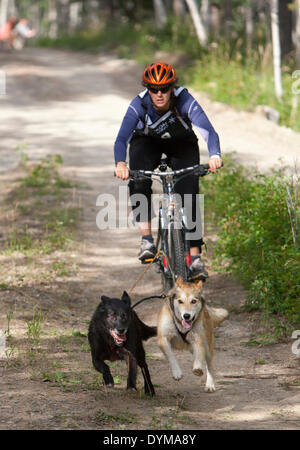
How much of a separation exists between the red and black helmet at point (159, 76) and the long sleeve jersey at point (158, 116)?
0.30 metres

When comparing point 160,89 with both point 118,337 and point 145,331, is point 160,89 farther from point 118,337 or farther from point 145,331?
point 118,337

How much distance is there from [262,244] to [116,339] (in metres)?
3.45

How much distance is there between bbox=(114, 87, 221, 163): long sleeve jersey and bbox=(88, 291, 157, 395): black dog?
1848mm

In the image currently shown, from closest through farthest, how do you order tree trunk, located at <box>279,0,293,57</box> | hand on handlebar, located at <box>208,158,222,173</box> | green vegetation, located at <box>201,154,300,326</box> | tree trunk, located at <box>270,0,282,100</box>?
hand on handlebar, located at <box>208,158,222,173</box> → green vegetation, located at <box>201,154,300,326</box> → tree trunk, located at <box>270,0,282,100</box> → tree trunk, located at <box>279,0,293,57</box>

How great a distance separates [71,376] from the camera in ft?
20.1

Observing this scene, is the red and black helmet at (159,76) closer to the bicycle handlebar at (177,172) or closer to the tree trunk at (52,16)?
the bicycle handlebar at (177,172)

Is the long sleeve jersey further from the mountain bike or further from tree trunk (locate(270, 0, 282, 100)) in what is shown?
tree trunk (locate(270, 0, 282, 100))

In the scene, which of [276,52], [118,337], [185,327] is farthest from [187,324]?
[276,52]

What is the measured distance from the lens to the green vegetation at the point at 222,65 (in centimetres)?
1792

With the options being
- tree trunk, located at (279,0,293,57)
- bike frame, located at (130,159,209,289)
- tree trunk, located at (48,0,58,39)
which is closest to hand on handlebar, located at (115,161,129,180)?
bike frame, located at (130,159,209,289)

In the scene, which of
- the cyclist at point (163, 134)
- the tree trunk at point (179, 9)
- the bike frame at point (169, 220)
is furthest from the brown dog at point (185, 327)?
the tree trunk at point (179, 9)

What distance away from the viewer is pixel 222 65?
64.9 ft

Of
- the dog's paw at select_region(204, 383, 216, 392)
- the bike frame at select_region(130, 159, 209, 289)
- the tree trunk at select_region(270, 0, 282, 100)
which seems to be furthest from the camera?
the tree trunk at select_region(270, 0, 282, 100)

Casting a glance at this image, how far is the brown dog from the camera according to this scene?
18.1 ft
